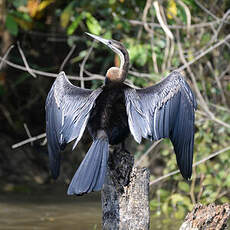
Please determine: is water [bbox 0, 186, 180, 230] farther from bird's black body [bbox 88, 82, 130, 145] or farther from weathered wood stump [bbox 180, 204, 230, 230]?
weathered wood stump [bbox 180, 204, 230, 230]

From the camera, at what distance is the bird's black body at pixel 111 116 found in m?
3.66

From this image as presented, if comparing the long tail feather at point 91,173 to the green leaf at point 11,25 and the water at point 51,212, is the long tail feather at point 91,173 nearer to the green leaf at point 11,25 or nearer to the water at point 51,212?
the water at point 51,212

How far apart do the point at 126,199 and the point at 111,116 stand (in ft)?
1.94

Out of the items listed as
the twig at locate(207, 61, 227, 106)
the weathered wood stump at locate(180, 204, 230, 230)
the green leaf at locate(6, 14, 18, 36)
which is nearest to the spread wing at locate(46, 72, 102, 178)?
the weathered wood stump at locate(180, 204, 230, 230)

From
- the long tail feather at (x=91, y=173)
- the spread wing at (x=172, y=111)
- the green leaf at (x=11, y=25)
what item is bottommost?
the long tail feather at (x=91, y=173)

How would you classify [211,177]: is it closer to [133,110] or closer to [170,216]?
[170,216]

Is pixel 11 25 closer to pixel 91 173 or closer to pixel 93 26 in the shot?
pixel 93 26

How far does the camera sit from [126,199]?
130 inches

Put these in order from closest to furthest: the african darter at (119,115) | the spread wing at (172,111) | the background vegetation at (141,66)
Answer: the african darter at (119,115) < the spread wing at (172,111) < the background vegetation at (141,66)

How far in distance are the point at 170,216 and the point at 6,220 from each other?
5.37 ft

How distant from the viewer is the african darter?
141 inches

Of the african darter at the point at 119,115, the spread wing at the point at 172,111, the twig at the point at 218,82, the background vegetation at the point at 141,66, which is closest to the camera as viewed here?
the african darter at the point at 119,115

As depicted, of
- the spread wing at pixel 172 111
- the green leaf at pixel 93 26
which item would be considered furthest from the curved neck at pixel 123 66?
the green leaf at pixel 93 26

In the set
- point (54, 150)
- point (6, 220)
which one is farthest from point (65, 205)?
point (54, 150)
